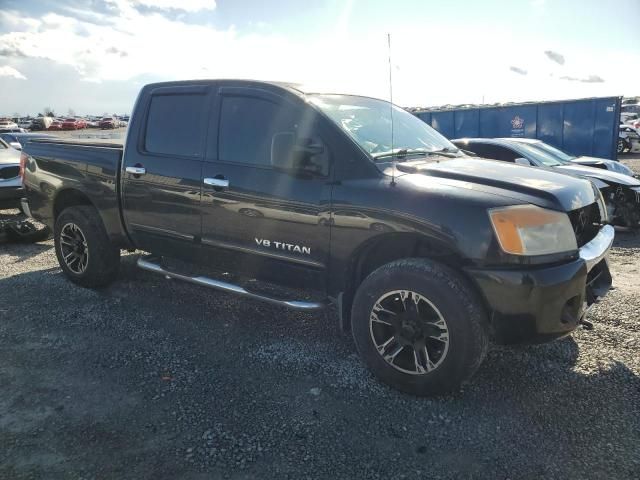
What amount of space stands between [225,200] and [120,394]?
1511mm

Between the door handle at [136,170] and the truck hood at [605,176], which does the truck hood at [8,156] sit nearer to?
the door handle at [136,170]

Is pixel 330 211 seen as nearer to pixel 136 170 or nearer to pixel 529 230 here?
pixel 529 230

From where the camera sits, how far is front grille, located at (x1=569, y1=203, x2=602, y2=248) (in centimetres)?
317

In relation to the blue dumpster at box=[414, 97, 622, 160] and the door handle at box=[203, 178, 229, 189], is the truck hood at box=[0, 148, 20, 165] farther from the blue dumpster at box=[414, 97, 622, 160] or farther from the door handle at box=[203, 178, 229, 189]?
the blue dumpster at box=[414, 97, 622, 160]

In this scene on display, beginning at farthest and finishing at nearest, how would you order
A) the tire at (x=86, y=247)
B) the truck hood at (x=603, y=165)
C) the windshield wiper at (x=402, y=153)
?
the truck hood at (x=603, y=165)
the tire at (x=86, y=247)
the windshield wiper at (x=402, y=153)

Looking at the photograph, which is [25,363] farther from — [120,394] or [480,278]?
[480,278]

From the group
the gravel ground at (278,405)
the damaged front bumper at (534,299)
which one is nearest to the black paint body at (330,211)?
the damaged front bumper at (534,299)

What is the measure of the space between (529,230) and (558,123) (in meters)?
14.0

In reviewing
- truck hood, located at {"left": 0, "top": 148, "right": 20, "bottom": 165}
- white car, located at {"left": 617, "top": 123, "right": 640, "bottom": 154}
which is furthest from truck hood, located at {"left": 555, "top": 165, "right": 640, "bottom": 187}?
white car, located at {"left": 617, "top": 123, "right": 640, "bottom": 154}

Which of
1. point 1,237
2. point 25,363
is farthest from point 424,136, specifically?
point 1,237

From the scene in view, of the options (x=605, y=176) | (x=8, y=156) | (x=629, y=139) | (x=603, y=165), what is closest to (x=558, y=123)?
(x=603, y=165)

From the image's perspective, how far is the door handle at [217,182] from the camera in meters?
3.76

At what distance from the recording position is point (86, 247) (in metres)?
4.89

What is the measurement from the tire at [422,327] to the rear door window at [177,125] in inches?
75.6
